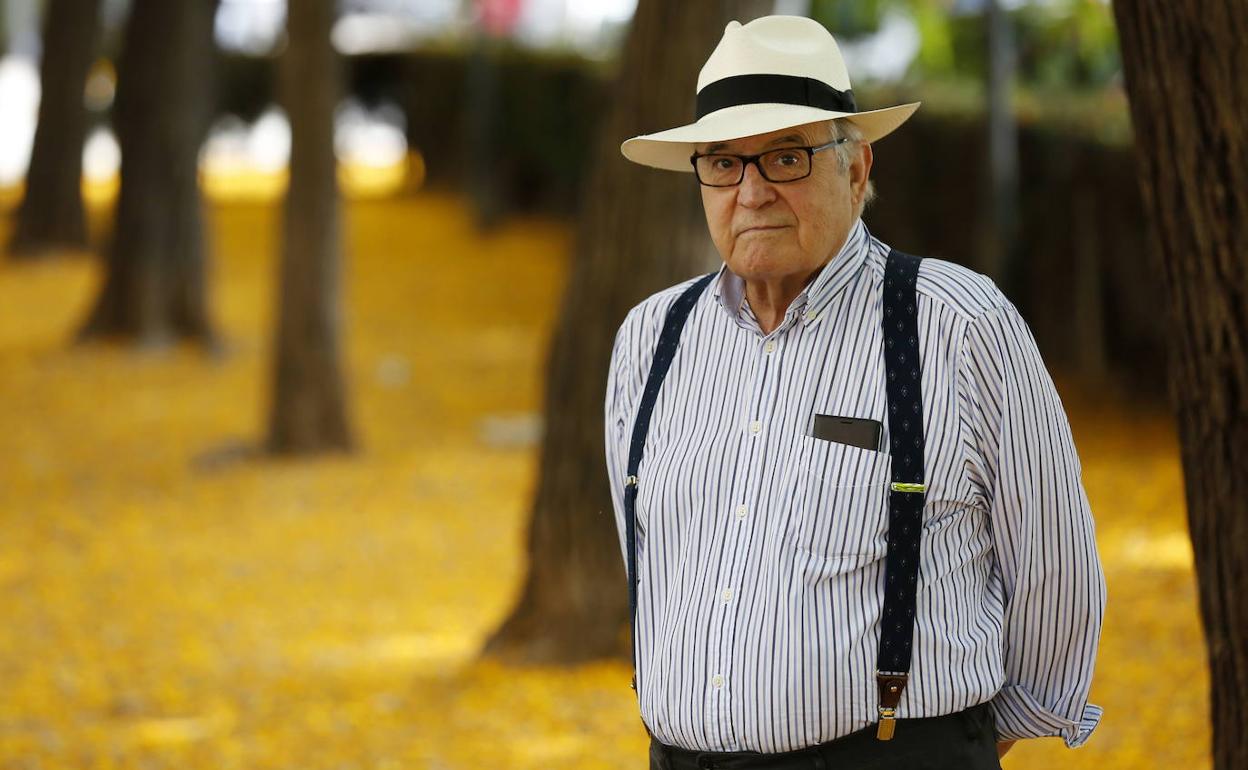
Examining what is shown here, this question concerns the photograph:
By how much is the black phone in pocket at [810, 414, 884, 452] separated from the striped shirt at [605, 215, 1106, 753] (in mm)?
15

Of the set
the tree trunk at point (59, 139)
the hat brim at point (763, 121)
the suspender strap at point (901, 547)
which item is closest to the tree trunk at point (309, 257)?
the tree trunk at point (59, 139)

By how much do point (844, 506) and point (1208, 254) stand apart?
A: 4.68 feet

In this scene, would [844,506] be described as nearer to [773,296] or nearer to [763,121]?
[773,296]

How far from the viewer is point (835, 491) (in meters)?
2.57

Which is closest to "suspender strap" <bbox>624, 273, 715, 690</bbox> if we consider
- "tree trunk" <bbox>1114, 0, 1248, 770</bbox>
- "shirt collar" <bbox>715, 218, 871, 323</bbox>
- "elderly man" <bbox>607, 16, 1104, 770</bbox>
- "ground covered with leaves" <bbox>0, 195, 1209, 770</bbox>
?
"elderly man" <bbox>607, 16, 1104, 770</bbox>

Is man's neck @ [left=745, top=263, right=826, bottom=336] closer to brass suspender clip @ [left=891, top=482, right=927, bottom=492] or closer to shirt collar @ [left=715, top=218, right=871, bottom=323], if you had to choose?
shirt collar @ [left=715, top=218, right=871, bottom=323]

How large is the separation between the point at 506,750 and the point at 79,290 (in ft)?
46.6

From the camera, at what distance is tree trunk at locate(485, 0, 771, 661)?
21.5ft

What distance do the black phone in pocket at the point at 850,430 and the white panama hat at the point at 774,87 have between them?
0.49m

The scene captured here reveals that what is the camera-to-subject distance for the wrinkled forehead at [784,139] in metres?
2.72

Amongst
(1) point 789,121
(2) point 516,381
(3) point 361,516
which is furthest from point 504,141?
(1) point 789,121

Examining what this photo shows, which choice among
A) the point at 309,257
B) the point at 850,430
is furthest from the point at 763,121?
the point at 309,257

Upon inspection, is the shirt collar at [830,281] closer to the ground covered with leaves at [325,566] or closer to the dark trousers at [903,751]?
the dark trousers at [903,751]

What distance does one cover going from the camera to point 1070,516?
2660 mm
